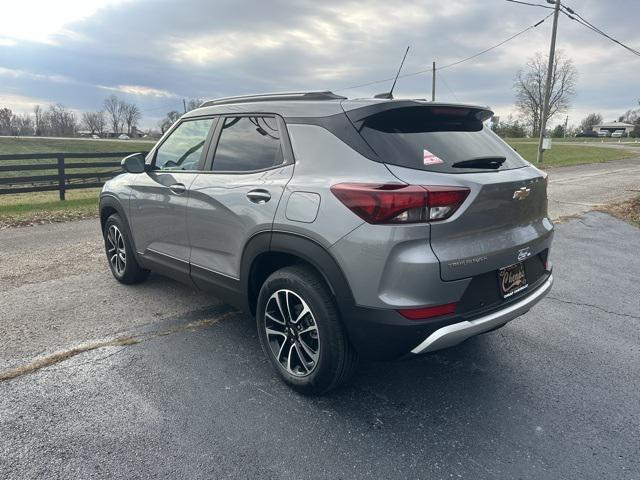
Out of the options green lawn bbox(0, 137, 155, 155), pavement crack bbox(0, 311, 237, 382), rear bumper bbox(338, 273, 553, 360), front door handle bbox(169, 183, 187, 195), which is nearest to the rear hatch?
rear bumper bbox(338, 273, 553, 360)

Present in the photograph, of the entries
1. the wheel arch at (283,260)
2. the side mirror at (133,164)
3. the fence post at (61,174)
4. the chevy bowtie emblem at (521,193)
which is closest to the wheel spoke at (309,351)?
the wheel arch at (283,260)

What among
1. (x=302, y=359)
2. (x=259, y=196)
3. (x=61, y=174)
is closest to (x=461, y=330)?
(x=302, y=359)

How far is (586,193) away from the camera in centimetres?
1269

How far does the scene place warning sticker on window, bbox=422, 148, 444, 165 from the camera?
263cm

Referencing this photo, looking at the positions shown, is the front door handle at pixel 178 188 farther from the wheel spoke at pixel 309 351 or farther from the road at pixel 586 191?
the road at pixel 586 191

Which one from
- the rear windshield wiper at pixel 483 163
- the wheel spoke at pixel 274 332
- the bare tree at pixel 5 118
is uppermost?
the bare tree at pixel 5 118

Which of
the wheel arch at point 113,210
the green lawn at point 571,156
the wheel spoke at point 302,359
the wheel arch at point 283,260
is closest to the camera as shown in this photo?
the wheel arch at point 283,260

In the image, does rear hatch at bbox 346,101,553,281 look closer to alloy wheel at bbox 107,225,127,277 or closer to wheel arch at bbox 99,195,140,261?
wheel arch at bbox 99,195,140,261

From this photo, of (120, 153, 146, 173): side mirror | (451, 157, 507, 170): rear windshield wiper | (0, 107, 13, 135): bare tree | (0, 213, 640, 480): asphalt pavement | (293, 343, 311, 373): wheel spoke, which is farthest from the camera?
(0, 107, 13, 135): bare tree

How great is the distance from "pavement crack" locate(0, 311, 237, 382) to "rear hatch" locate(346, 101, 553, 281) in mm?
2251

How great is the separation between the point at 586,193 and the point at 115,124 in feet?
353

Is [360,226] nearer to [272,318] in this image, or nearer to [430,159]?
[430,159]

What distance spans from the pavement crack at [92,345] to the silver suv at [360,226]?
2.04 feet

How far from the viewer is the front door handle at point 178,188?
3.73m
